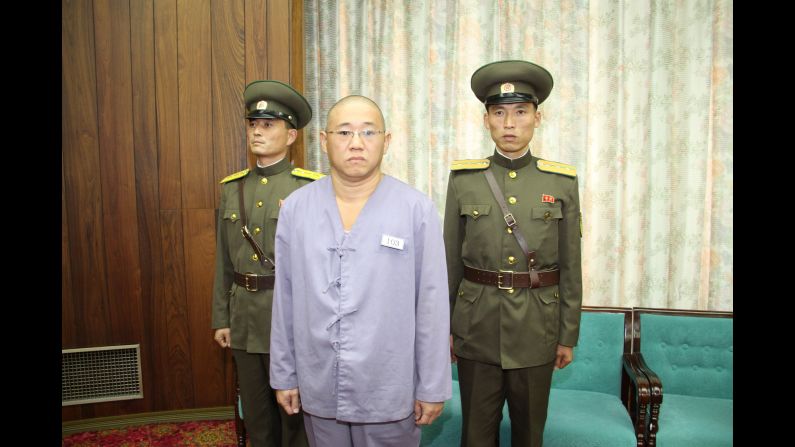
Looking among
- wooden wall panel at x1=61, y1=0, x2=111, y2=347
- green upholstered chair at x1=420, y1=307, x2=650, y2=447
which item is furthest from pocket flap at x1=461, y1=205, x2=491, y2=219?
wooden wall panel at x1=61, y1=0, x2=111, y2=347

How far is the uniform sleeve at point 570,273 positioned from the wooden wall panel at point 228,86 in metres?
1.97

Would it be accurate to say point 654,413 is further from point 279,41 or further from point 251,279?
point 279,41

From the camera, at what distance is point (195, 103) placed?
2910 mm

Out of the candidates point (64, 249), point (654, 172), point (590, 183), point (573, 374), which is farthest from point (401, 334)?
point (64, 249)

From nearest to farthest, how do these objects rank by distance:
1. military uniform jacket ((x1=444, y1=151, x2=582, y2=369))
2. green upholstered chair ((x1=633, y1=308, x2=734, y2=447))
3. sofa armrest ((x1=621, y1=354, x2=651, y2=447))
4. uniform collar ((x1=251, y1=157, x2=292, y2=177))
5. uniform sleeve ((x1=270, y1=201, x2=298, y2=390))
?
1. uniform sleeve ((x1=270, y1=201, x2=298, y2=390))
2. military uniform jacket ((x1=444, y1=151, x2=582, y2=369))
3. sofa armrest ((x1=621, y1=354, x2=651, y2=447))
4. uniform collar ((x1=251, y1=157, x2=292, y2=177))
5. green upholstered chair ((x1=633, y1=308, x2=734, y2=447))

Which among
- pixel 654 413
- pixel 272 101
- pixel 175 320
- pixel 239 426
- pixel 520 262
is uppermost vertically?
pixel 272 101

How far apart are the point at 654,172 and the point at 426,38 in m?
1.66

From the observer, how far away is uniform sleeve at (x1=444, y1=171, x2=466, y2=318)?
2039mm

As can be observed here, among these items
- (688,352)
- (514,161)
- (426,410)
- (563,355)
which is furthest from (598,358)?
(426,410)

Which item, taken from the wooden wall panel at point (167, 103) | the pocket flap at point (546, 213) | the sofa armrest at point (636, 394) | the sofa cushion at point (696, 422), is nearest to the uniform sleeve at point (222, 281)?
the wooden wall panel at point (167, 103)

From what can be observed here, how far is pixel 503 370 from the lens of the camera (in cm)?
195

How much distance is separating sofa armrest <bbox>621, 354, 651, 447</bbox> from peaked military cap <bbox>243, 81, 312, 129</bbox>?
201 cm

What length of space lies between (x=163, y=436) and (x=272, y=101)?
212 centimetres

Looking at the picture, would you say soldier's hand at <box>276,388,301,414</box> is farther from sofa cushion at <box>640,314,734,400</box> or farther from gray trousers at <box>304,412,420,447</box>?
sofa cushion at <box>640,314,734,400</box>
